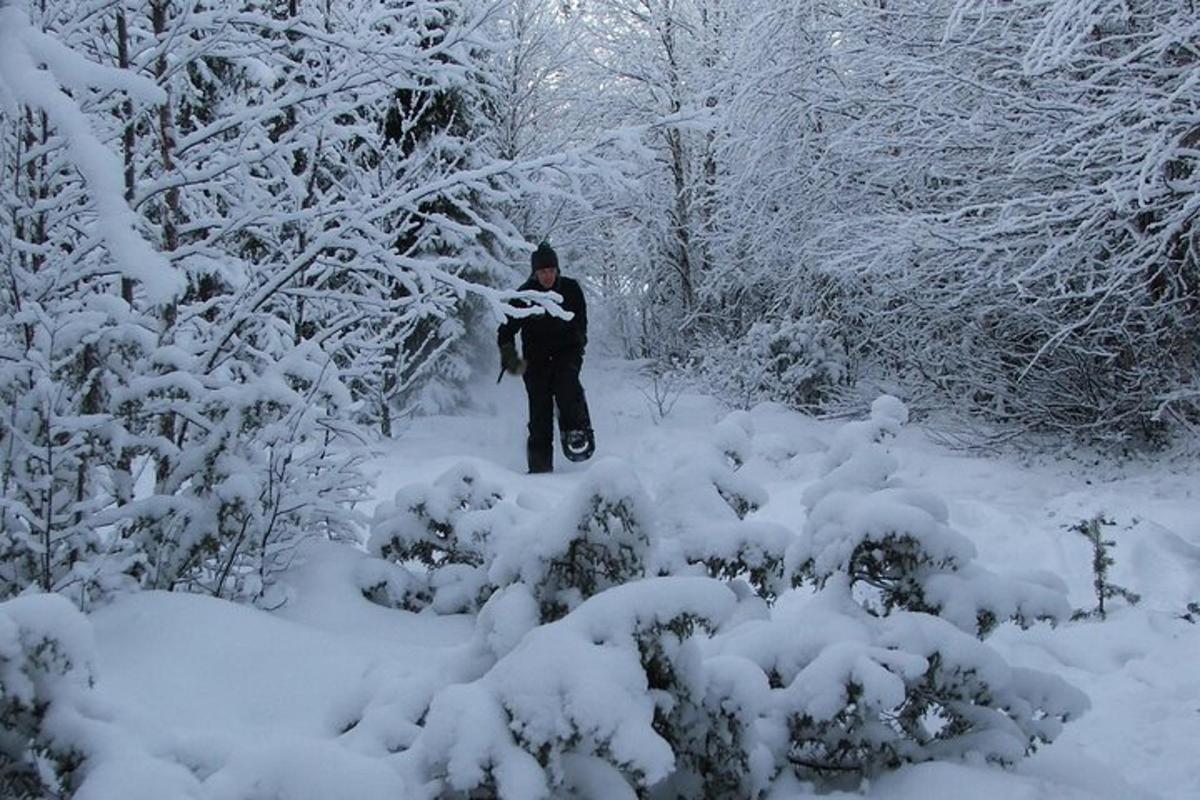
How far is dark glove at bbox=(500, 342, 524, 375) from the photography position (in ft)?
25.2

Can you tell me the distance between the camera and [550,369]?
784 cm

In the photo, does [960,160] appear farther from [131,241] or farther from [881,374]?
[131,241]

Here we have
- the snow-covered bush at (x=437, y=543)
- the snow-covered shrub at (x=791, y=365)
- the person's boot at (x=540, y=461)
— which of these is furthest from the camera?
the snow-covered shrub at (x=791, y=365)

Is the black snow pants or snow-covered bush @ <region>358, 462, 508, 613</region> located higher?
snow-covered bush @ <region>358, 462, 508, 613</region>

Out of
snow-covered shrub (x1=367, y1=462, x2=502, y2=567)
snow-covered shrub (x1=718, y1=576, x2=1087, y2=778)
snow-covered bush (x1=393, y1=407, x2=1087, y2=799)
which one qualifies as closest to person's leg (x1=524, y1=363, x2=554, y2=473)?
snow-covered shrub (x1=367, y1=462, x2=502, y2=567)

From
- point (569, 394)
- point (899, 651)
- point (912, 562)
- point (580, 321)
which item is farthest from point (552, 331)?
point (899, 651)

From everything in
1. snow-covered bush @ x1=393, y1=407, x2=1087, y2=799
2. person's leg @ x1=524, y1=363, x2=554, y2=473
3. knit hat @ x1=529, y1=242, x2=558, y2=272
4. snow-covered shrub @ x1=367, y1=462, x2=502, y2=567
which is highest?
knit hat @ x1=529, y1=242, x2=558, y2=272

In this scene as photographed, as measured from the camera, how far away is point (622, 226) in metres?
14.3

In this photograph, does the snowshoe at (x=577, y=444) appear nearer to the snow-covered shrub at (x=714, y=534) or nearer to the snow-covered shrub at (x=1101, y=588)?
the snow-covered shrub at (x=1101, y=588)

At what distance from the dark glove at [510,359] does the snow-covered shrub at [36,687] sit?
20.3 ft

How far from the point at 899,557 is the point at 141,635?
5.96 feet

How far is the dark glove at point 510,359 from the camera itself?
302 inches

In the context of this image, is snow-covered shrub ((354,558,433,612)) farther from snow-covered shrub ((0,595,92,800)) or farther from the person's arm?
the person's arm

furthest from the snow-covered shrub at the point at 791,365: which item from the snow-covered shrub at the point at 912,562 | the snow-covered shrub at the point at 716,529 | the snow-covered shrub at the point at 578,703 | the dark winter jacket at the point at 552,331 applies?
the snow-covered shrub at the point at 578,703
